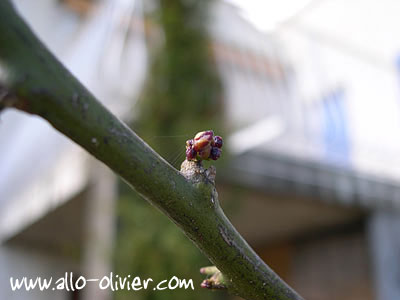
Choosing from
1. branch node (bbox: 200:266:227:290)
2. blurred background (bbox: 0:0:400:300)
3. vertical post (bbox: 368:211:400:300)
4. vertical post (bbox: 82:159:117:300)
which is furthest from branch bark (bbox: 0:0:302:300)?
vertical post (bbox: 368:211:400:300)

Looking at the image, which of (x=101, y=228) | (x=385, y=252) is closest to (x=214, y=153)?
(x=101, y=228)

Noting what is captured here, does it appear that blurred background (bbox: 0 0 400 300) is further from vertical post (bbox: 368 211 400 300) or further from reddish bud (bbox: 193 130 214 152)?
reddish bud (bbox: 193 130 214 152)

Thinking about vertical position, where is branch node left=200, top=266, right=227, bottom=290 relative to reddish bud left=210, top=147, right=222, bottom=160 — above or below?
below

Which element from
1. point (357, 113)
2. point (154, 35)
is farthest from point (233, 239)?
point (357, 113)

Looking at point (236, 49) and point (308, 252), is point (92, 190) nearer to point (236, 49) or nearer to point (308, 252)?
point (236, 49)

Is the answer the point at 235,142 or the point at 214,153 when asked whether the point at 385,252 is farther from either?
the point at 214,153

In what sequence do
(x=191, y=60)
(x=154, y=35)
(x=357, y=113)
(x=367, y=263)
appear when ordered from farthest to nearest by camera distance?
1. (x=357, y=113)
2. (x=367, y=263)
3. (x=154, y=35)
4. (x=191, y=60)

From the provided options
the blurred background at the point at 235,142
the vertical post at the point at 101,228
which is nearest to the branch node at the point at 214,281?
the blurred background at the point at 235,142
